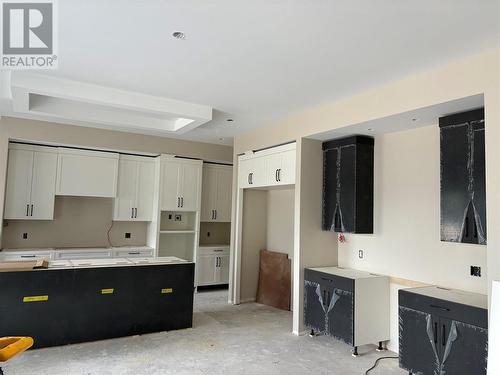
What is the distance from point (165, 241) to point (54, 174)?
2.23 meters

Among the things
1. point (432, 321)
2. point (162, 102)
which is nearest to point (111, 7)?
point (162, 102)

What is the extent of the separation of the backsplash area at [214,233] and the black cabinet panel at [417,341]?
14.7 feet

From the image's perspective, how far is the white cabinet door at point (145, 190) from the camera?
632cm

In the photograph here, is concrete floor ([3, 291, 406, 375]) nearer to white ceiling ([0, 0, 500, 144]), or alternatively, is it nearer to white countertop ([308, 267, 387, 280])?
white countertop ([308, 267, 387, 280])

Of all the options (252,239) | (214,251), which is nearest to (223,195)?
(214,251)

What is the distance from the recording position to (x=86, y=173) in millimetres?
5809

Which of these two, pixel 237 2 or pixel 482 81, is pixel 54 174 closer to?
pixel 237 2

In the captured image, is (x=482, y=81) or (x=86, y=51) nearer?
(x=482, y=81)

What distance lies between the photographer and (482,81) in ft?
9.15

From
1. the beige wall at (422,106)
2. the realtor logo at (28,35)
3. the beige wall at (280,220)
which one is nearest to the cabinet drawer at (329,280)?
the beige wall at (422,106)

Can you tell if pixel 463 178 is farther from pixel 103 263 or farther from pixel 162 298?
pixel 103 263

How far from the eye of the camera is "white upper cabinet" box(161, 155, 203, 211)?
6340 millimetres

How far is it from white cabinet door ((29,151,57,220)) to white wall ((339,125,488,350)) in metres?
4.54

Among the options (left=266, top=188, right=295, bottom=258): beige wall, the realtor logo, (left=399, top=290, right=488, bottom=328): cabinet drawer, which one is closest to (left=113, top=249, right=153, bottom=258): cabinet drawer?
(left=266, top=188, right=295, bottom=258): beige wall
